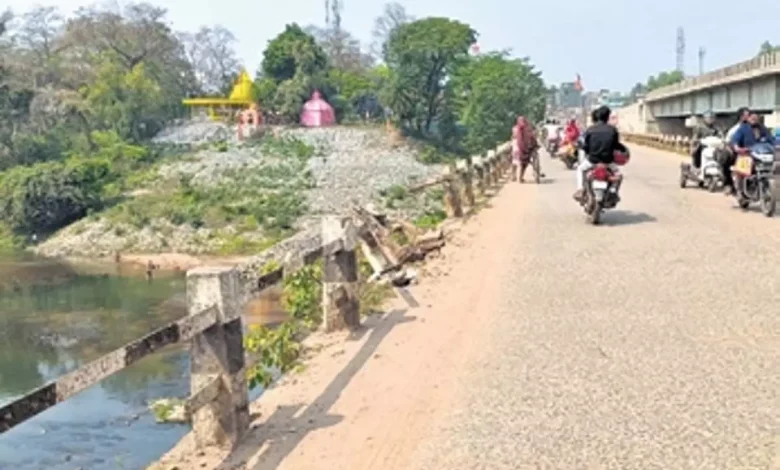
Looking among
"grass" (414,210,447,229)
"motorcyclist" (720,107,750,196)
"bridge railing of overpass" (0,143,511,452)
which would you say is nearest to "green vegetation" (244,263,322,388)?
"bridge railing of overpass" (0,143,511,452)

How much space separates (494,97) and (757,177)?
171 ft

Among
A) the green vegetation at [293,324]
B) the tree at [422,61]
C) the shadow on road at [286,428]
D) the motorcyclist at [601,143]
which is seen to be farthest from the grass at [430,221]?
the tree at [422,61]

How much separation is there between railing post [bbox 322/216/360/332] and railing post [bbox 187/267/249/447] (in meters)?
2.46

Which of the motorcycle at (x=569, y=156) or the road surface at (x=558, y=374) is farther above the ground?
the motorcycle at (x=569, y=156)

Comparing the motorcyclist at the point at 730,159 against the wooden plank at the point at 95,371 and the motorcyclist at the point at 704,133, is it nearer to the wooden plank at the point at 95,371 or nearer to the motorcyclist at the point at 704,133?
the motorcyclist at the point at 704,133

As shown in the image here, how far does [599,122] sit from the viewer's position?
14047 mm

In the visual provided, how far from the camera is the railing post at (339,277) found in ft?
26.4

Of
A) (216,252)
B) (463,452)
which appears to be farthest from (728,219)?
(216,252)

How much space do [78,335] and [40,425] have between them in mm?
12468

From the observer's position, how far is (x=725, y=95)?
41.0 m

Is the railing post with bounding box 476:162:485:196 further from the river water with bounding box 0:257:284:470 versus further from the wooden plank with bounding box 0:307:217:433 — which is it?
the wooden plank with bounding box 0:307:217:433

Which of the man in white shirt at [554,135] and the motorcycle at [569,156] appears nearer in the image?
the motorcycle at [569,156]

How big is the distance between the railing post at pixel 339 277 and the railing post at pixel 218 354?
8.09ft

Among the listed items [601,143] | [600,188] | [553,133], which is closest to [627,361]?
[600,188]
